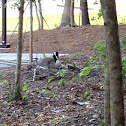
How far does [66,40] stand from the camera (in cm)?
1867

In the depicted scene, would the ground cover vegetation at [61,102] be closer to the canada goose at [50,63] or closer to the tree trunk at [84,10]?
the canada goose at [50,63]

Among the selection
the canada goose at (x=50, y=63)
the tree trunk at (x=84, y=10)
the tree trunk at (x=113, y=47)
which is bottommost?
the canada goose at (x=50, y=63)

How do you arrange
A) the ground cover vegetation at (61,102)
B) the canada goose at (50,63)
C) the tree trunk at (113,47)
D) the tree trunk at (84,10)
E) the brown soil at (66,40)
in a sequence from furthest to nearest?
the tree trunk at (84,10) → the brown soil at (66,40) → the canada goose at (50,63) → the ground cover vegetation at (61,102) → the tree trunk at (113,47)

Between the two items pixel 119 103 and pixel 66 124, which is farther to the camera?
pixel 66 124

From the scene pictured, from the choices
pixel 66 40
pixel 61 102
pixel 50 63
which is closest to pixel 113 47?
pixel 61 102

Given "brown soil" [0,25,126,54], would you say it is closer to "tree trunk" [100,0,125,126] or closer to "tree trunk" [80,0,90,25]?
"tree trunk" [80,0,90,25]

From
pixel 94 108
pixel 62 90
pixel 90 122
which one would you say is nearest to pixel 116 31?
pixel 90 122

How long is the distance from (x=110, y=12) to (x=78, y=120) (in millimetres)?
2092

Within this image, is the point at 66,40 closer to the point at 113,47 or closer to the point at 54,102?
the point at 54,102

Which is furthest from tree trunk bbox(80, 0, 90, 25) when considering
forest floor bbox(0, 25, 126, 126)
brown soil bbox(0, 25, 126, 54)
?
forest floor bbox(0, 25, 126, 126)

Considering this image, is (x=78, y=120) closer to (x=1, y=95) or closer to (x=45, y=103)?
(x=45, y=103)

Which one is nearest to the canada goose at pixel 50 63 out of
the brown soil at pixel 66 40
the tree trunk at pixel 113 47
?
the tree trunk at pixel 113 47

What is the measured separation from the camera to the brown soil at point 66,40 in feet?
57.3

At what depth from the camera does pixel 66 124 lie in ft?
16.3
